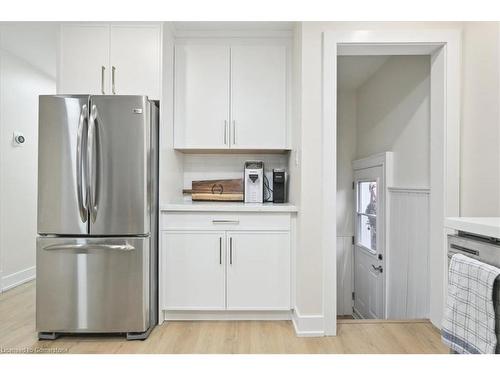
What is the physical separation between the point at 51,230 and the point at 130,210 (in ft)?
1.75

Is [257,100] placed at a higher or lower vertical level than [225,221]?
higher

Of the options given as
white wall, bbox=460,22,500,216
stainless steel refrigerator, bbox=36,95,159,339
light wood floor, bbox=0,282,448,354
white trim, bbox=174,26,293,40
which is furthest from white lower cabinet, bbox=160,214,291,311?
white trim, bbox=174,26,293,40

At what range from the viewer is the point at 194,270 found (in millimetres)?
2463

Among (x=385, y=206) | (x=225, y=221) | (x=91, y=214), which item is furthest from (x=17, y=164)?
(x=385, y=206)

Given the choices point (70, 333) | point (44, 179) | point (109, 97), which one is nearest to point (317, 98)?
point (109, 97)

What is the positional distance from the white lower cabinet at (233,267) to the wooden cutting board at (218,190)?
571 mm

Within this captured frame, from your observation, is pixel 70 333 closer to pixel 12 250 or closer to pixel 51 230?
pixel 51 230

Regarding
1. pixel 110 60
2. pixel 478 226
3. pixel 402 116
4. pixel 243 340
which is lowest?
pixel 243 340

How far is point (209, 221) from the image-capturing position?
96.9 inches

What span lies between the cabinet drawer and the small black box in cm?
44

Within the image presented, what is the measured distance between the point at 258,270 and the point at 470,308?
4.81 feet

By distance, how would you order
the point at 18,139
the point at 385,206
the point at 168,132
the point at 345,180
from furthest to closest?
the point at 345,180 → the point at 18,139 → the point at 385,206 → the point at 168,132

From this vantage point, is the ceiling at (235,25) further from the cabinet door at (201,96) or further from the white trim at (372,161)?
the white trim at (372,161)

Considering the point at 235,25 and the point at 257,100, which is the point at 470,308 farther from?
the point at 235,25
